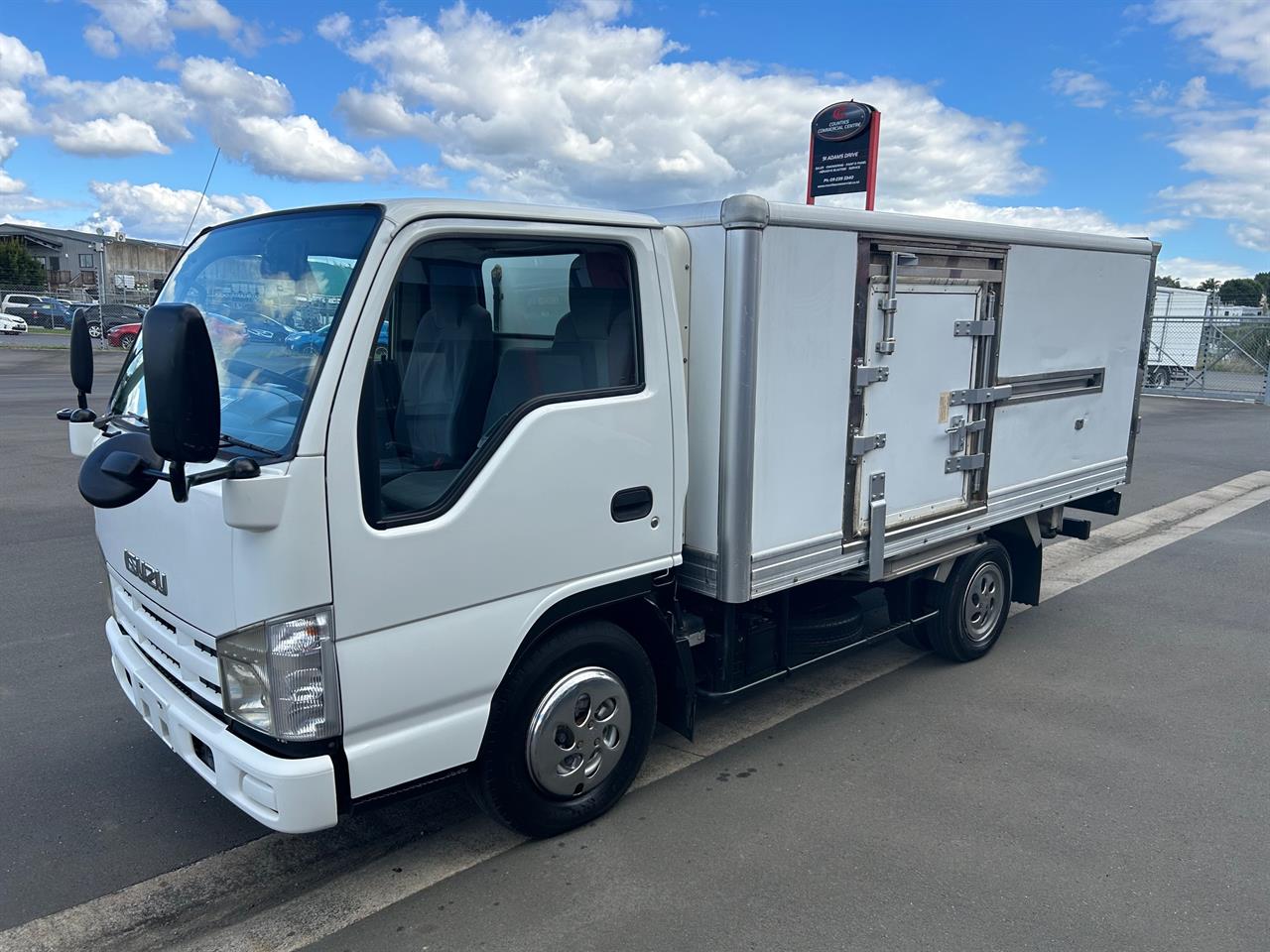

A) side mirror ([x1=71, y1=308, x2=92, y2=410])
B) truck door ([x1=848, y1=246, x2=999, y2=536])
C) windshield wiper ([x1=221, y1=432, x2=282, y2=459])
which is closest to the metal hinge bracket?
truck door ([x1=848, y1=246, x2=999, y2=536])

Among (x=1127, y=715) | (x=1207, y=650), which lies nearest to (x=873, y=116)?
(x=1207, y=650)

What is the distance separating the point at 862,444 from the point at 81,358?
129 inches

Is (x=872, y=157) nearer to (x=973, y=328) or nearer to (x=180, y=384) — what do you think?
(x=973, y=328)

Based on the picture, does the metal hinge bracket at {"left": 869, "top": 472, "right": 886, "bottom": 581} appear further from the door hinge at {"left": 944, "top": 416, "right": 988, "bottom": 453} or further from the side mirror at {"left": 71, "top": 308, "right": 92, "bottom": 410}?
the side mirror at {"left": 71, "top": 308, "right": 92, "bottom": 410}

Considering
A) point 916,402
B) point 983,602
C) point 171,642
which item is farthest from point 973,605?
point 171,642

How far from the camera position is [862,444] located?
4176 mm

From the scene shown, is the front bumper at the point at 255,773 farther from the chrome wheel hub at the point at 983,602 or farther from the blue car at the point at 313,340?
the chrome wheel hub at the point at 983,602

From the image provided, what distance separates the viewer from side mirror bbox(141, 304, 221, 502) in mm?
2338

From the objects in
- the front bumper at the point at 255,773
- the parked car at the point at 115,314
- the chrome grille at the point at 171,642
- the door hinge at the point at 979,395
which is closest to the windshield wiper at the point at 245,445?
the chrome grille at the point at 171,642

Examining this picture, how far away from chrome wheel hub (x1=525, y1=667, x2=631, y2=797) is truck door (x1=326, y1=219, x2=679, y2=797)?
0.97 feet

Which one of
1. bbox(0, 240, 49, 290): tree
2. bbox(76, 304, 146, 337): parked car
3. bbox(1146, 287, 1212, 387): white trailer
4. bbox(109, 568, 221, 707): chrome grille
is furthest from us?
bbox(0, 240, 49, 290): tree

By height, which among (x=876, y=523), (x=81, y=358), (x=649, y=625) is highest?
(x=81, y=358)

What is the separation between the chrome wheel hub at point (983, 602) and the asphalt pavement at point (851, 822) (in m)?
0.23

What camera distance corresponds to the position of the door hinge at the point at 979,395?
4.68 metres
